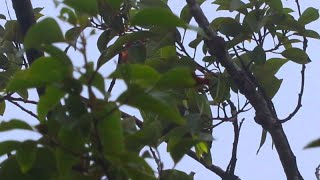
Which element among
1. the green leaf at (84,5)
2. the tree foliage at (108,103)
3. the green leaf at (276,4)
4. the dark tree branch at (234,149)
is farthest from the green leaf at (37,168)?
the green leaf at (276,4)

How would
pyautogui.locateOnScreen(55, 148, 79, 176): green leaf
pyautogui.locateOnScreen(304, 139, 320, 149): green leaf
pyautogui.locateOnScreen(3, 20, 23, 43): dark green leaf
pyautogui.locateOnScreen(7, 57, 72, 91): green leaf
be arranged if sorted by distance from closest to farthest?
pyautogui.locateOnScreen(304, 139, 320, 149): green leaf
pyautogui.locateOnScreen(7, 57, 72, 91): green leaf
pyautogui.locateOnScreen(55, 148, 79, 176): green leaf
pyautogui.locateOnScreen(3, 20, 23, 43): dark green leaf

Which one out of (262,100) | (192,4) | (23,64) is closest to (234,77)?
(262,100)

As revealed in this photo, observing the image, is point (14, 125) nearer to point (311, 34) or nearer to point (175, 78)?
point (175, 78)

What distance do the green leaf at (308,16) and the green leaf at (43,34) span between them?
115 centimetres

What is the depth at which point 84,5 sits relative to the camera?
47.5 inches

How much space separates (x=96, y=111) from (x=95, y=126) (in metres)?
0.03

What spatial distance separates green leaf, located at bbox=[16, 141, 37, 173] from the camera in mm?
1114

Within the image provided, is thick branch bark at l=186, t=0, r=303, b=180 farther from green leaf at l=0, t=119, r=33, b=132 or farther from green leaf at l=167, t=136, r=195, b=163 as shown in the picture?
green leaf at l=0, t=119, r=33, b=132

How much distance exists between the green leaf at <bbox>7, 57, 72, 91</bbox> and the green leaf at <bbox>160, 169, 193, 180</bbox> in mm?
330

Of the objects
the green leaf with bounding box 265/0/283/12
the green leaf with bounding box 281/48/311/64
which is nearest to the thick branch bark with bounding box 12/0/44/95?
the green leaf with bounding box 265/0/283/12

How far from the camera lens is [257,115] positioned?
1.82 m

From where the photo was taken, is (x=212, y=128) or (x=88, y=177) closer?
(x=88, y=177)

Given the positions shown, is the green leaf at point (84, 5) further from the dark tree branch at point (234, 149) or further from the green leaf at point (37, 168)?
the dark tree branch at point (234, 149)

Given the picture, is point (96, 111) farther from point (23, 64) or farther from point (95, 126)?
point (23, 64)
